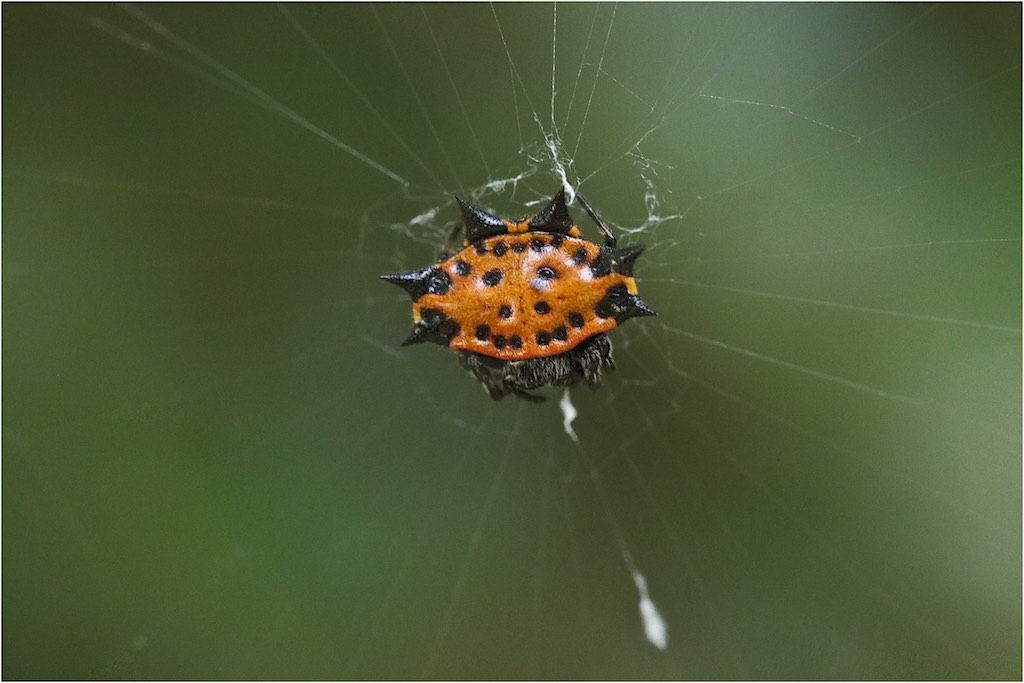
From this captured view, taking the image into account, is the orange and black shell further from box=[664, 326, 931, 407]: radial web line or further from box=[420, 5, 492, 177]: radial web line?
box=[664, 326, 931, 407]: radial web line

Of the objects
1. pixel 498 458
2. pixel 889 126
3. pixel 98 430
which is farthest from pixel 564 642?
pixel 889 126

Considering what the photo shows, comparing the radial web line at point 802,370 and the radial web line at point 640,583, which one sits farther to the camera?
the radial web line at point 640,583

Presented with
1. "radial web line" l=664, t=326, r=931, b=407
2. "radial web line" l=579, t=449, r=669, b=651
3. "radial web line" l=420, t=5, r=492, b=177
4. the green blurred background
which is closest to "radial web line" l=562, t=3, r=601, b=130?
the green blurred background

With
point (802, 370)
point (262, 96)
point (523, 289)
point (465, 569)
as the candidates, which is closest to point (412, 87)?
point (262, 96)

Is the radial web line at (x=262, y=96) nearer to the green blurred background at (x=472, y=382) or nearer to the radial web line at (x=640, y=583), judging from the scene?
the green blurred background at (x=472, y=382)

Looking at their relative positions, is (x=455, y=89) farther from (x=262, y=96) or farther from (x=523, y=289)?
(x=523, y=289)

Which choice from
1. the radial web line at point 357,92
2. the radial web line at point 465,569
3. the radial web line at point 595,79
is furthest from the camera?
the radial web line at point 465,569

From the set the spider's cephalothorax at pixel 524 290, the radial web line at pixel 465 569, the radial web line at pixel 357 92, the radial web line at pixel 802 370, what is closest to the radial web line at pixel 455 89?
the radial web line at pixel 357 92
